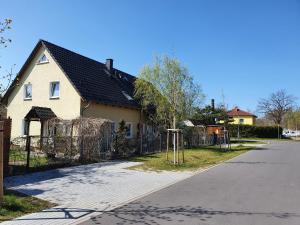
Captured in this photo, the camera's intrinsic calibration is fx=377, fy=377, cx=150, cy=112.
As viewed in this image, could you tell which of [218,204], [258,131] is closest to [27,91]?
[218,204]

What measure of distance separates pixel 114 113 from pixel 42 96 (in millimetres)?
5164

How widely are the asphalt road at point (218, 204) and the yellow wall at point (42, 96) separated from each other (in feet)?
43.1

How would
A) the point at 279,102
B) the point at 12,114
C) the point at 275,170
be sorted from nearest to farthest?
the point at 275,170 → the point at 12,114 → the point at 279,102

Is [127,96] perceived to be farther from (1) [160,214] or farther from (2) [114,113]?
(1) [160,214]

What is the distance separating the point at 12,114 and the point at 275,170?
19.2m

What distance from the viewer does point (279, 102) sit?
276ft

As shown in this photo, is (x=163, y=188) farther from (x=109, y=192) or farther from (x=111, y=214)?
(x=111, y=214)

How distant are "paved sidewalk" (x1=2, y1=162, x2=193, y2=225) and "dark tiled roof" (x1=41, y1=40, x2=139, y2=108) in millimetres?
9397

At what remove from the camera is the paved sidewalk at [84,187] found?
318 inches

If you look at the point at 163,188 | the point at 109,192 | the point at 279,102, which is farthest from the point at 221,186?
the point at 279,102

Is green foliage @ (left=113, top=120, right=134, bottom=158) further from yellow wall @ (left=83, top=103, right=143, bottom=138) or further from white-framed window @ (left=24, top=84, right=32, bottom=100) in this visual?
white-framed window @ (left=24, top=84, right=32, bottom=100)

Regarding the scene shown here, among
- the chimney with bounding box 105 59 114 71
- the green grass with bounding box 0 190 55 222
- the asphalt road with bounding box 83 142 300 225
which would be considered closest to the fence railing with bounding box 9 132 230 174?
the green grass with bounding box 0 190 55 222

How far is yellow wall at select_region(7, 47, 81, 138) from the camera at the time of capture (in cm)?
2448

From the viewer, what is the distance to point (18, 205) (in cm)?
848
